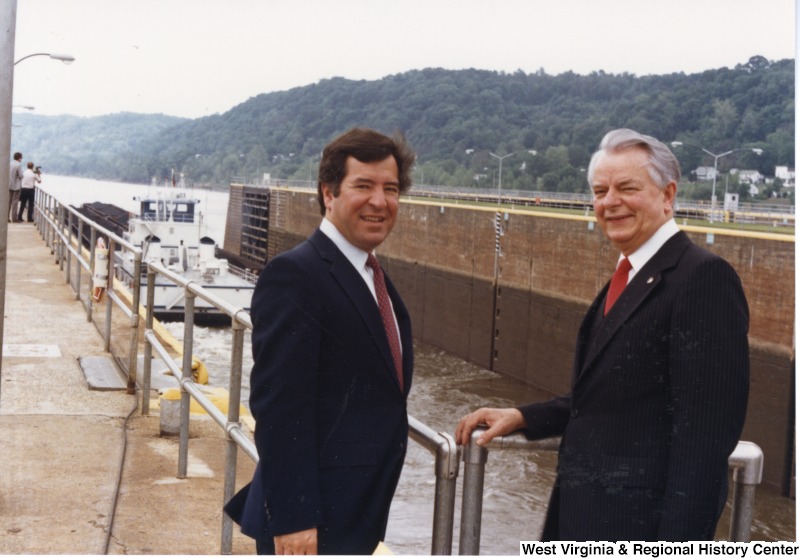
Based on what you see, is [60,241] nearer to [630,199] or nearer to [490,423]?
[490,423]

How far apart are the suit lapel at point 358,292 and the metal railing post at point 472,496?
→ 188mm

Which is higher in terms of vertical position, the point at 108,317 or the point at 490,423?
the point at 490,423

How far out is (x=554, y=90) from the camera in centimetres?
2384

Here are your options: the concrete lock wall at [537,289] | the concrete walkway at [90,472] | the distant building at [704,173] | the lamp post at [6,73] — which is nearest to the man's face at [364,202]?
the lamp post at [6,73]

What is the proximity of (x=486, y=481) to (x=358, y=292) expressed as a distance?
13606 mm

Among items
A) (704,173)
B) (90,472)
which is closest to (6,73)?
(90,472)

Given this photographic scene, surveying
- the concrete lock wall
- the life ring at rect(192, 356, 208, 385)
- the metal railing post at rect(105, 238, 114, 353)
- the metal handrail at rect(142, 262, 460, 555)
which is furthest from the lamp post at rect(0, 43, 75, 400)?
the concrete lock wall

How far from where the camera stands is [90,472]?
4020 millimetres

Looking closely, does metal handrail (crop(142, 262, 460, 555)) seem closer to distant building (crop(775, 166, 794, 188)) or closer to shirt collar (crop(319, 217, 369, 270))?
shirt collar (crop(319, 217, 369, 270))

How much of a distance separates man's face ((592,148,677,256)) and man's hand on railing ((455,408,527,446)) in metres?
0.39

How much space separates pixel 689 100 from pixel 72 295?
59.4ft

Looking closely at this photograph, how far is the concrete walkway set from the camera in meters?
3.40

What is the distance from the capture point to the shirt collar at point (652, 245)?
5.77 feet

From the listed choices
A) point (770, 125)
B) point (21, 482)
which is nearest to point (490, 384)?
point (770, 125)
